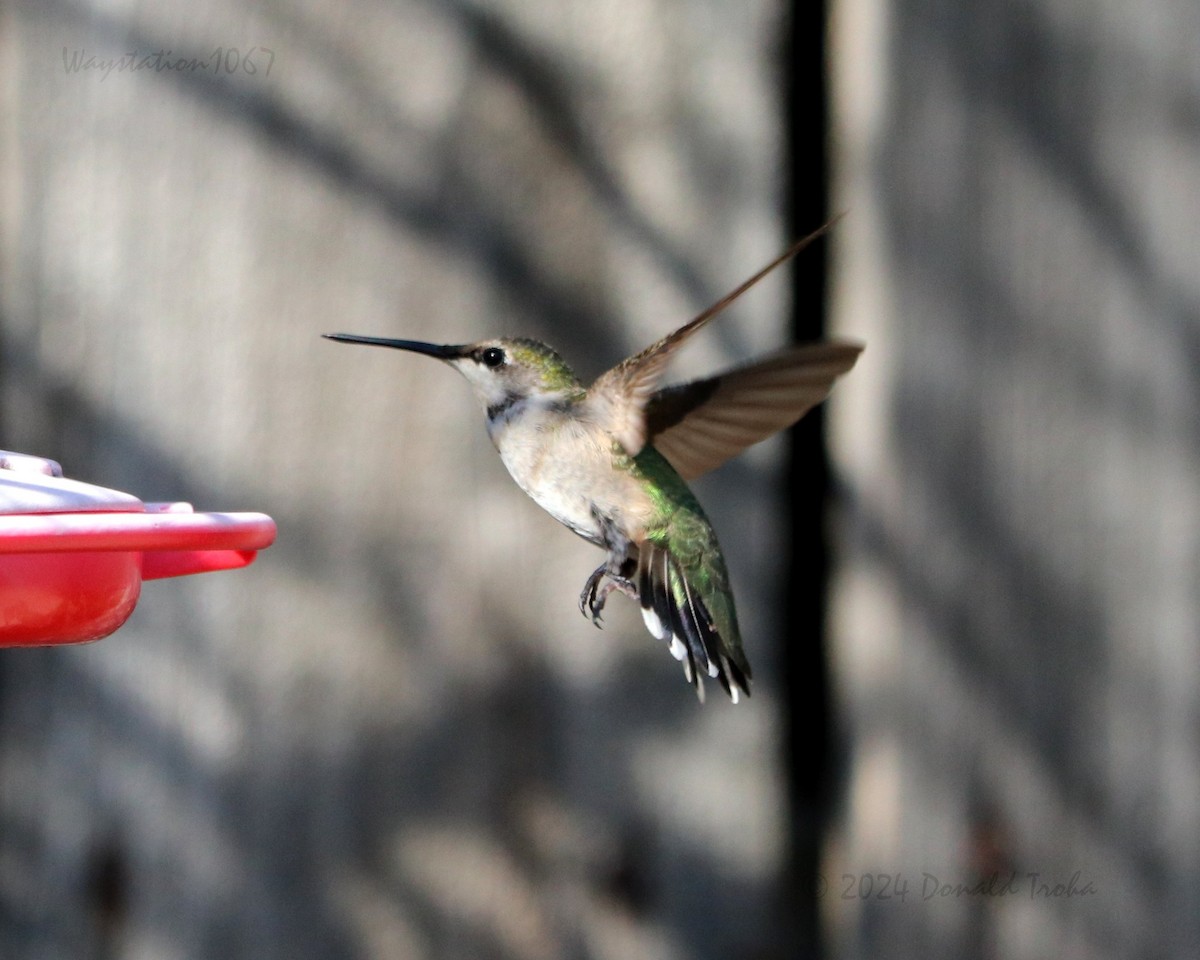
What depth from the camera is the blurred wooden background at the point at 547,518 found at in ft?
7.61

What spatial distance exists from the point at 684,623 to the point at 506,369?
460 millimetres

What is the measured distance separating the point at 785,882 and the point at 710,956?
183mm

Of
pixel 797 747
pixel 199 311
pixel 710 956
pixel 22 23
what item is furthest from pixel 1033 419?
pixel 22 23

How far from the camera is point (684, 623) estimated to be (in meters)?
1.91

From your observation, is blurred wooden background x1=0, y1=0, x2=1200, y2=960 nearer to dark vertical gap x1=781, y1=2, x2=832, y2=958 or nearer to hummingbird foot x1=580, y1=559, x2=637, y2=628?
dark vertical gap x1=781, y1=2, x2=832, y2=958

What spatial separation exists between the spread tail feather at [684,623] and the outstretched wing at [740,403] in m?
0.17

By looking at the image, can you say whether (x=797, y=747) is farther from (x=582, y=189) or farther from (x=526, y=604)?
(x=582, y=189)

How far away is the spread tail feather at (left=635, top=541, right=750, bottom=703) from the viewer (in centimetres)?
186

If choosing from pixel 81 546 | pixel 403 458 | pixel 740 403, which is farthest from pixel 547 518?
pixel 81 546

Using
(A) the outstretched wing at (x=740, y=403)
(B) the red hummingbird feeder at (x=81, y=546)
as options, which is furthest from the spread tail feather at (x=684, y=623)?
(B) the red hummingbird feeder at (x=81, y=546)

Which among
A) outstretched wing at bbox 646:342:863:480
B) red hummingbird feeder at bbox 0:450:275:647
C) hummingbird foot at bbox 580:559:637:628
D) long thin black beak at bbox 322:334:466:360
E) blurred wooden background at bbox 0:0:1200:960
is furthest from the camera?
blurred wooden background at bbox 0:0:1200:960

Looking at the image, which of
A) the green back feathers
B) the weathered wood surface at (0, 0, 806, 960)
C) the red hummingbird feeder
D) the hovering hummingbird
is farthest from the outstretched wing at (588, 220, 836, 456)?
the red hummingbird feeder

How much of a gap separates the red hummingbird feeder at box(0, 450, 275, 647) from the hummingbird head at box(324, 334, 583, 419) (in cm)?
54

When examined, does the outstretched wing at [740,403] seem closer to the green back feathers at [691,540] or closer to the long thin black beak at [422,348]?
the green back feathers at [691,540]
